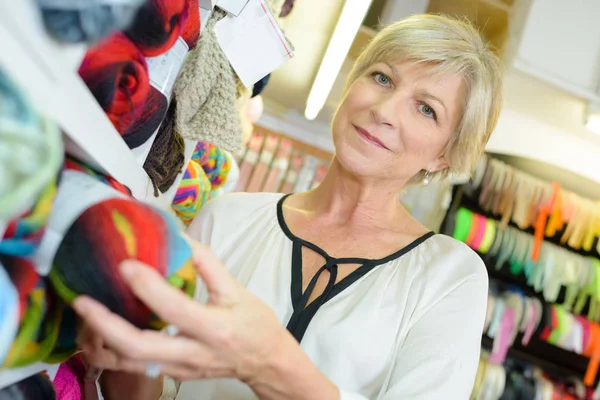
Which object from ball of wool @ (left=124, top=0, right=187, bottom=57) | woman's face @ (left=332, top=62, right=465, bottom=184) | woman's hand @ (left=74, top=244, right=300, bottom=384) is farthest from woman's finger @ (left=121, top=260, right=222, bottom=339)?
woman's face @ (left=332, top=62, right=465, bottom=184)

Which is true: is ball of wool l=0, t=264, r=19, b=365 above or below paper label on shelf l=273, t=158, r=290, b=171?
above

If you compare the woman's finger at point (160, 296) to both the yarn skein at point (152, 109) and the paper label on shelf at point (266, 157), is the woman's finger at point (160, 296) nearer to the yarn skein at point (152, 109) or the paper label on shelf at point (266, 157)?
the yarn skein at point (152, 109)

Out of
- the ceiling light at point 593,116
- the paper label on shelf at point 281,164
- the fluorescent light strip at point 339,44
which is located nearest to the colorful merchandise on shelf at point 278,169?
the paper label on shelf at point 281,164

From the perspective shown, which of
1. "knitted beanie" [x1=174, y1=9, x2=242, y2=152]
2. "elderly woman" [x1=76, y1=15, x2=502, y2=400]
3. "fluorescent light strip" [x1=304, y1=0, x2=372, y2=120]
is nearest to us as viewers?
"knitted beanie" [x1=174, y1=9, x2=242, y2=152]

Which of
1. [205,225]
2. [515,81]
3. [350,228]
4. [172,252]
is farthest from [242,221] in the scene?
[515,81]

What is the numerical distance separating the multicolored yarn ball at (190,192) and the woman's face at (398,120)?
331 mm

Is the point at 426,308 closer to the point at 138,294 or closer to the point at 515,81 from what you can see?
the point at 138,294

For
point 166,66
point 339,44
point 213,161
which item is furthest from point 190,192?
point 339,44

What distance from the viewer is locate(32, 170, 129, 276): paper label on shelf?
1.20 ft

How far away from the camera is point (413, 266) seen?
85 centimetres

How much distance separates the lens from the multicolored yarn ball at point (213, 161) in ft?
3.83

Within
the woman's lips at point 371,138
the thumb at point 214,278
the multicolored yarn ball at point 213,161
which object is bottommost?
the multicolored yarn ball at point 213,161

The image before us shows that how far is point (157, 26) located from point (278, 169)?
2.22 meters

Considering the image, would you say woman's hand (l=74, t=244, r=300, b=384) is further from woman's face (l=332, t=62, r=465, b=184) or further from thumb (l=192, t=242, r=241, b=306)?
woman's face (l=332, t=62, r=465, b=184)
